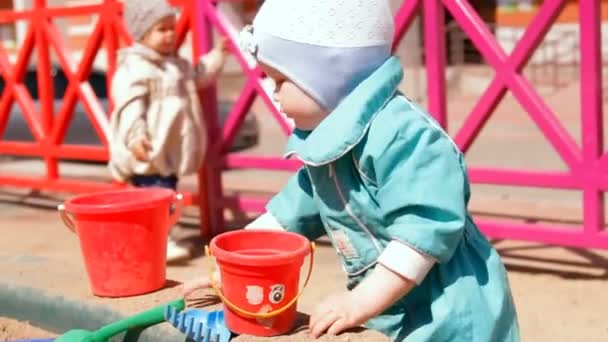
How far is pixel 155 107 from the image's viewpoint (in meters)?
5.08

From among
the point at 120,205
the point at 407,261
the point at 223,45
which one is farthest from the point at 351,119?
the point at 223,45

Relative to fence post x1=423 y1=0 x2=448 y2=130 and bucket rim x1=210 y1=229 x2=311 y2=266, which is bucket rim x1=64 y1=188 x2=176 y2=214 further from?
fence post x1=423 y1=0 x2=448 y2=130

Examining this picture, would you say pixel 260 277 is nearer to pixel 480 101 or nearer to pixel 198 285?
pixel 198 285

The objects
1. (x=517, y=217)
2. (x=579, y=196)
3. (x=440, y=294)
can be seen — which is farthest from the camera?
(x=579, y=196)

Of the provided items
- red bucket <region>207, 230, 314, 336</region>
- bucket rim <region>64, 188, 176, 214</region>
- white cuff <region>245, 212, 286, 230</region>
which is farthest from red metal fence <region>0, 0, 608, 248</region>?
red bucket <region>207, 230, 314, 336</region>

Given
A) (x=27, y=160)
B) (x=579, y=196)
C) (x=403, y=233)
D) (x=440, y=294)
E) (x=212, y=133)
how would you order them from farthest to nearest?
1. (x=27, y=160)
2. (x=579, y=196)
3. (x=212, y=133)
4. (x=440, y=294)
5. (x=403, y=233)

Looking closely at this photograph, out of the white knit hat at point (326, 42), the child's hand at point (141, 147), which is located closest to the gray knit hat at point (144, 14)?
the child's hand at point (141, 147)

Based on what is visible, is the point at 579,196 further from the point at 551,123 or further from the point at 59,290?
the point at 59,290

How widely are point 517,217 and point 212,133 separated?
1823 mm

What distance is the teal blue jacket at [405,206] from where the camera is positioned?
7.06 ft

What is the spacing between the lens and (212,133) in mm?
5621

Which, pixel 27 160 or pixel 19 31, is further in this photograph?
pixel 19 31

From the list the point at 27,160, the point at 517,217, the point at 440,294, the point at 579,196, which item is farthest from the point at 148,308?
the point at 27,160

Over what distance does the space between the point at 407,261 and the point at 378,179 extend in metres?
0.19
